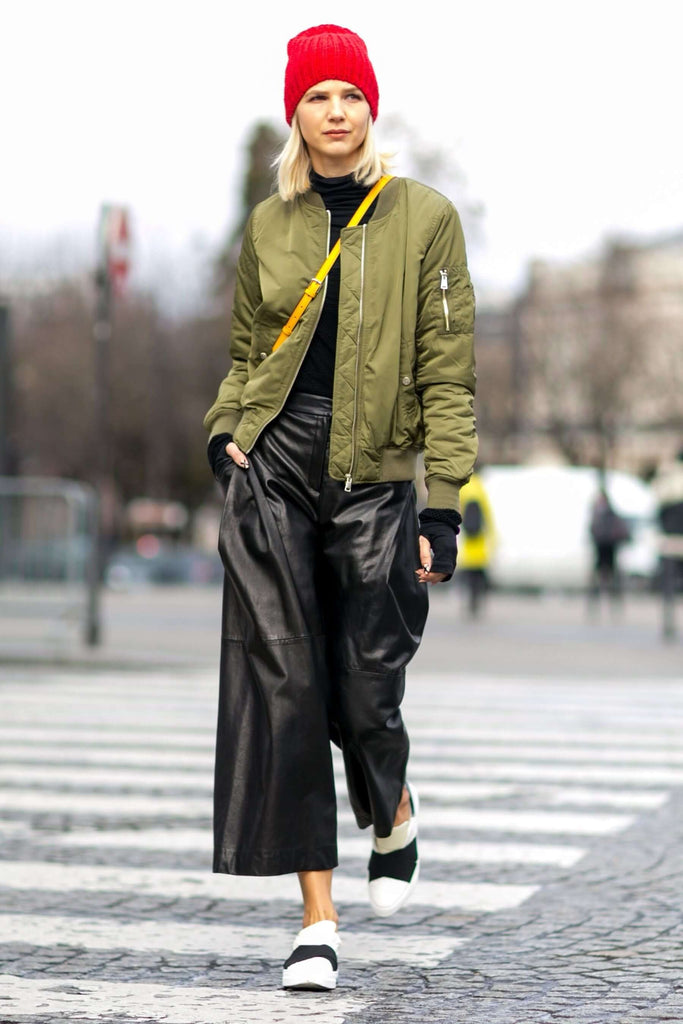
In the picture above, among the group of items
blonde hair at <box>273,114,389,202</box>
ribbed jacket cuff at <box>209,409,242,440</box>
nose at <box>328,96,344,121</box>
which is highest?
nose at <box>328,96,344,121</box>

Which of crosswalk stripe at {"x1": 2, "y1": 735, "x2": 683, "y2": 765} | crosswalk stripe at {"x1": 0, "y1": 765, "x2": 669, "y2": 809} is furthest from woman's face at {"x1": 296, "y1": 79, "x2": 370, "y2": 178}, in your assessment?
crosswalk stripe at {"x1": 2, "y1": 735, "x2": 683, "y2": 765}

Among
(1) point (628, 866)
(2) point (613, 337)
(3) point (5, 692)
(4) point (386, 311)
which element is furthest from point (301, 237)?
(2) point (613, 337)

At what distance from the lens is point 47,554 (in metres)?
15.3

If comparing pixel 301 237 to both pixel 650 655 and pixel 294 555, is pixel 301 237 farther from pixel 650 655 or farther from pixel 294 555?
pixel 650 655

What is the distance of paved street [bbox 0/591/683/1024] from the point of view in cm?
427

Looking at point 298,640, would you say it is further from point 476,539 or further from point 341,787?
point 476,539

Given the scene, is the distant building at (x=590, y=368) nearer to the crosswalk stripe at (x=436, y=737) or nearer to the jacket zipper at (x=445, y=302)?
the crosswalk stripe at (x=436, y=737)

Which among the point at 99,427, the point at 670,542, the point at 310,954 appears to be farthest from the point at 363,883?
the point at 670,542

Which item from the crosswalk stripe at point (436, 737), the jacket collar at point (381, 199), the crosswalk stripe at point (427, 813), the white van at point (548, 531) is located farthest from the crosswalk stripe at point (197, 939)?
the white van at point (548, 531)

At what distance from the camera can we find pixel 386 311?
14.4ft

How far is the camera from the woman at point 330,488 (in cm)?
439

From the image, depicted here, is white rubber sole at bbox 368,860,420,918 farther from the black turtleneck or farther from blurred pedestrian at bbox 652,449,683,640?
blurred pedestrian at bbox 652,449,683,640

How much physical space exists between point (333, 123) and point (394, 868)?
1.71m

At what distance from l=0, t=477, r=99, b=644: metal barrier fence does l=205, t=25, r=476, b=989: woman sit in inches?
428
